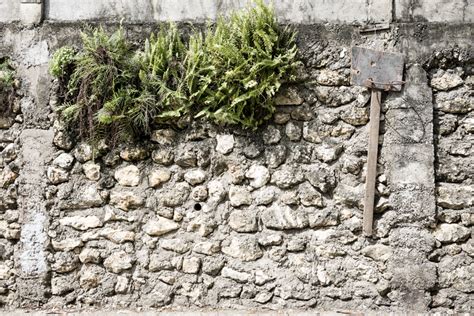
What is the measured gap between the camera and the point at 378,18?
5.95 metres

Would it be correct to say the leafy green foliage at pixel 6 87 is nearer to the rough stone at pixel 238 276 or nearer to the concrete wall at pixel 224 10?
the concrete wall at pixel 224 10

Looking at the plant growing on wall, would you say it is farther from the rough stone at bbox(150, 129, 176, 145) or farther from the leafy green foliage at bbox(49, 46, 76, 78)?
the rough stone at bbox(150, 129, 176, 145)

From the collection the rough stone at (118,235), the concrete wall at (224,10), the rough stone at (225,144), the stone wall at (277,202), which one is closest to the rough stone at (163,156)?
the stone wall at (277,202)

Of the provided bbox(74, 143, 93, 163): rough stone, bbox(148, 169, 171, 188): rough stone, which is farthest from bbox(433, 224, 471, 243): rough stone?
bbox(74, 143, 93, 163): rough stone

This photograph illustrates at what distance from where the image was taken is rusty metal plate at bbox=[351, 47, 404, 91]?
584 centimetres

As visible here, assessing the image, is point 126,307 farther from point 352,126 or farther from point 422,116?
point 422,116

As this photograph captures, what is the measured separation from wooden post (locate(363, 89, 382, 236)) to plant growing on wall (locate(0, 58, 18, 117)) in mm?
3626

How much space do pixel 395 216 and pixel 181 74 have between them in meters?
2.48

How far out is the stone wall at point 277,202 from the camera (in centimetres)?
579

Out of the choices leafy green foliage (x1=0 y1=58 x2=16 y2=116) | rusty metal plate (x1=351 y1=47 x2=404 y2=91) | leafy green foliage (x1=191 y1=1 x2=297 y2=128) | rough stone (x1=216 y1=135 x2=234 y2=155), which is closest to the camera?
leafy green foliage (x1=191 y1=1 x2=297 y2=128)

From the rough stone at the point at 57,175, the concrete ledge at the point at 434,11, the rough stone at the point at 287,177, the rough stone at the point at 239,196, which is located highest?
the concrete ledge at the point at 434,11

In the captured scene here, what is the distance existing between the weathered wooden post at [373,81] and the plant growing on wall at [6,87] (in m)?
3.45

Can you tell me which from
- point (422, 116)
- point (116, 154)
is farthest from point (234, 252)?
point (422, 116)

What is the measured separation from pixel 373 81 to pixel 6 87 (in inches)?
146
